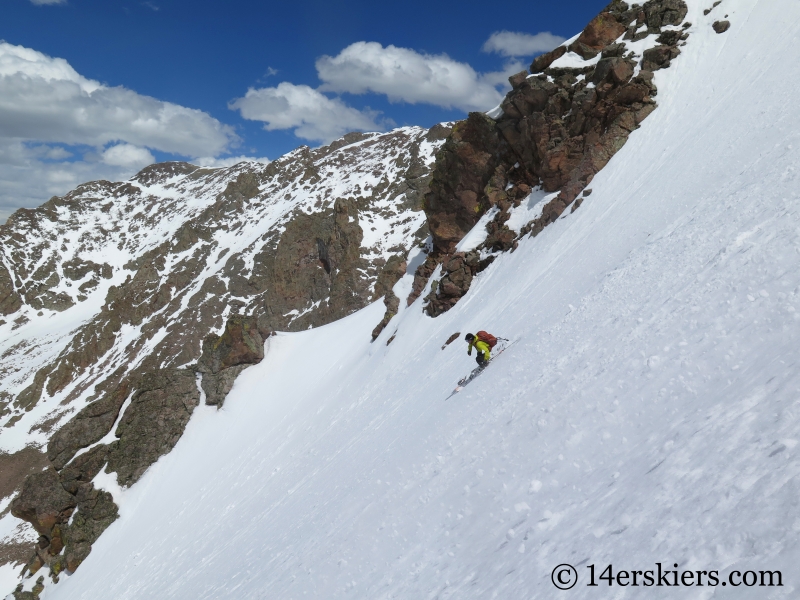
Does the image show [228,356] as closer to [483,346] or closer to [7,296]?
[483,346]

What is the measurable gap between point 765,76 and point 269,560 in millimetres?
24893

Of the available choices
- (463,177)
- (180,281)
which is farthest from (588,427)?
(180,281)

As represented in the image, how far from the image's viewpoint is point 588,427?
7.02 meters

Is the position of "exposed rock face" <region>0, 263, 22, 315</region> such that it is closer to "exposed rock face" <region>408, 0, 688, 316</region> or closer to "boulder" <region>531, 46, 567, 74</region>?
"exposed rock face" <region>408, 0, 688, 316</region>

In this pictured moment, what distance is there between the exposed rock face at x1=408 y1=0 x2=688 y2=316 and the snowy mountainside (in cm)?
1027

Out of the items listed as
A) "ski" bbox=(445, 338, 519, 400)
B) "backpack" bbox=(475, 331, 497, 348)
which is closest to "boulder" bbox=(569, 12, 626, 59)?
"ski" bbox=(445, 338, 519, 400)

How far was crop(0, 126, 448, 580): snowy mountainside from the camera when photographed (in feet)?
212

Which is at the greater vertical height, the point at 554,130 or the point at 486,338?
the point at 554,130

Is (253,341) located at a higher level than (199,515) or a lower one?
higher

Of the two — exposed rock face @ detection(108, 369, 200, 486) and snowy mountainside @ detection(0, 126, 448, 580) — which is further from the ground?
snowy mountainside @ detection(0, 126, 448, 580)

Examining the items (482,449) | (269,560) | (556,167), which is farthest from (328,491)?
(556,167)

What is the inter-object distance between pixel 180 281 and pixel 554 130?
106 metres

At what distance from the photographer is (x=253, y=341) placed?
32.0m

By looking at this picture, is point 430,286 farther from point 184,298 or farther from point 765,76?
point 184,298
